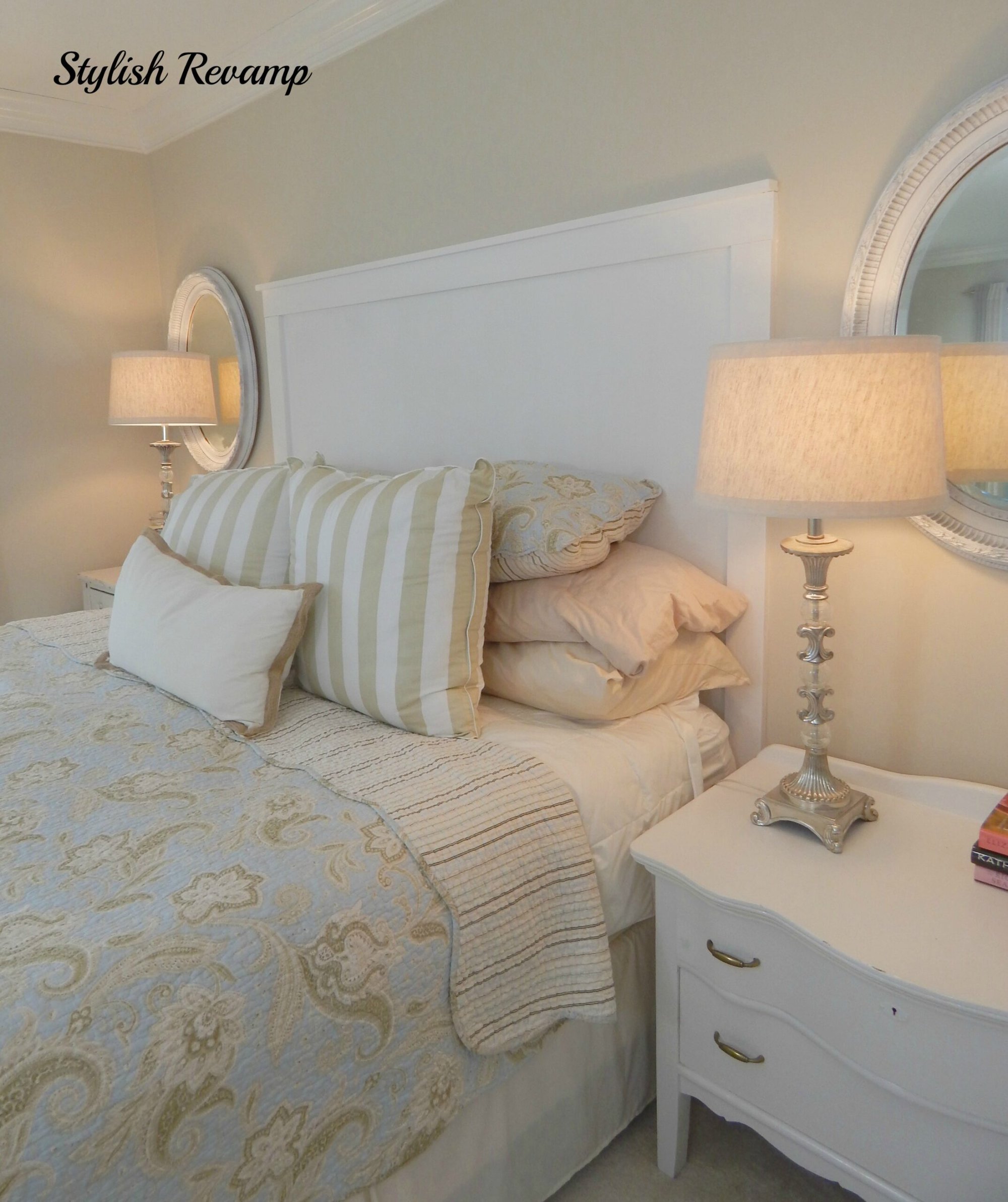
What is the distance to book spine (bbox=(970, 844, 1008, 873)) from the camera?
1209mm

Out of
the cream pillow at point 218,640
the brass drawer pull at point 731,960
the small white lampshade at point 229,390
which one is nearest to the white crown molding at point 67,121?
the small white lampshade at point 229,390

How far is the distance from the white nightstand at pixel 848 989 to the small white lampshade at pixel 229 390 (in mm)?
2230

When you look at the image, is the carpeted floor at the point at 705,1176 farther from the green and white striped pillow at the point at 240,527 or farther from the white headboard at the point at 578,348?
the green and white striped pillow at the point at 240,527

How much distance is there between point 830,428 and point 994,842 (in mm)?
590

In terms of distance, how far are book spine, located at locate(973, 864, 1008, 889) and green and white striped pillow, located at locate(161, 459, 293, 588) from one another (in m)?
1.35

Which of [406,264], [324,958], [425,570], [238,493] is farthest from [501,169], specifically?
[324,958]

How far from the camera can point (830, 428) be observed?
3.89 ft

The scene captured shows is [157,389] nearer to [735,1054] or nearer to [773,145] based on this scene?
[773,145]

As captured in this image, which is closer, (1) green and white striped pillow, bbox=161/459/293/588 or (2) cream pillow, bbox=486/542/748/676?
(2) cream pillow, bbox=486/542/748/676

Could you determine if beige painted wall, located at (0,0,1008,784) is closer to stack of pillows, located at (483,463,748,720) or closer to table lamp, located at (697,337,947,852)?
stack of pillows, located at (483,463,748,720)

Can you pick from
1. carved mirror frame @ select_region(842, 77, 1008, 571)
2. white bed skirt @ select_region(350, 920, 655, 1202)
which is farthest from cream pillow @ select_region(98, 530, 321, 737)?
carved mirror frame @ select_region(842, 77, 1008, 571)

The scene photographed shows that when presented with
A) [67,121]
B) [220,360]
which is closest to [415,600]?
[220,360]

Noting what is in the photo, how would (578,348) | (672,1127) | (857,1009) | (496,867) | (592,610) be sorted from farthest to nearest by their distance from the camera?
(578,348)
(592,610)
(672,1127)
(496,867)
(857,1009)

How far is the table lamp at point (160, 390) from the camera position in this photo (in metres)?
3.02
